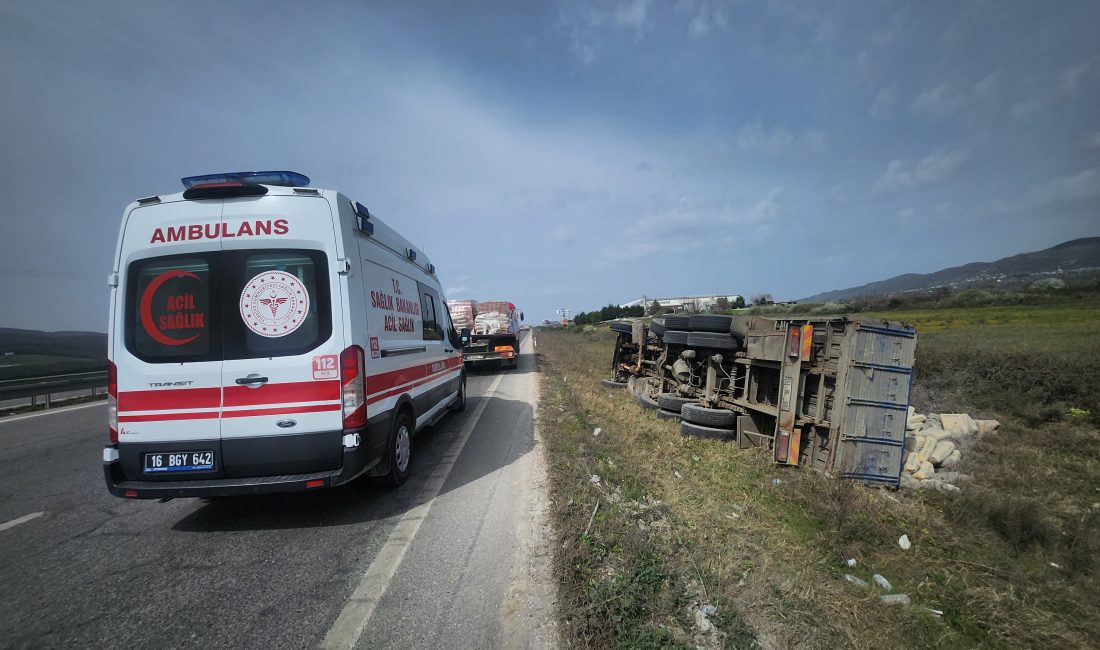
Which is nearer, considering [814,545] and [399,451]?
[814,545]

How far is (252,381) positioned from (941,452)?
826 centimetres

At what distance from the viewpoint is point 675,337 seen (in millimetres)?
8078

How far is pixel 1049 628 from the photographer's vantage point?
2.86 meters

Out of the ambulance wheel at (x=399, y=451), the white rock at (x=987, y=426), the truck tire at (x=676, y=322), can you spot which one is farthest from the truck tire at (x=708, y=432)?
the white rock at (x=987, y=426)

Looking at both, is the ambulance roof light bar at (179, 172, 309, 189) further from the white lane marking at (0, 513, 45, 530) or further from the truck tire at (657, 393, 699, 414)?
the truck tire at (657, 393, 699, 414)

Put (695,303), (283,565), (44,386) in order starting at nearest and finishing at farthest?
(283,565), (44,386), (695,303)

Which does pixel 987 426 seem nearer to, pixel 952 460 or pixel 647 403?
pixel 952 460

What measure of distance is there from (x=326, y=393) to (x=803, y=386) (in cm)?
535

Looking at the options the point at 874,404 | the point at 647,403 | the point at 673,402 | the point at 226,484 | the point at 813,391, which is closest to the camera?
the point at 226,484

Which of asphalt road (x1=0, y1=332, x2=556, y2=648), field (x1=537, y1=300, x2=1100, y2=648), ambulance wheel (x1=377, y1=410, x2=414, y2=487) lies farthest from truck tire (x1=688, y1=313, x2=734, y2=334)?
ambulance wheel (x1=377, y1=410, x2=414, y2=487)

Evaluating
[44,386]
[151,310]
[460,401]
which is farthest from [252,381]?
[44,386]

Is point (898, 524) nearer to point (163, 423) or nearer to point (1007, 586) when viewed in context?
point (1007, 586)

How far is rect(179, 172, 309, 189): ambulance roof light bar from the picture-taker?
3965 mm

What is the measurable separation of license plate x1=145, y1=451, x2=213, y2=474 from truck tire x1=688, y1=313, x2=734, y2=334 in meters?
6.47
